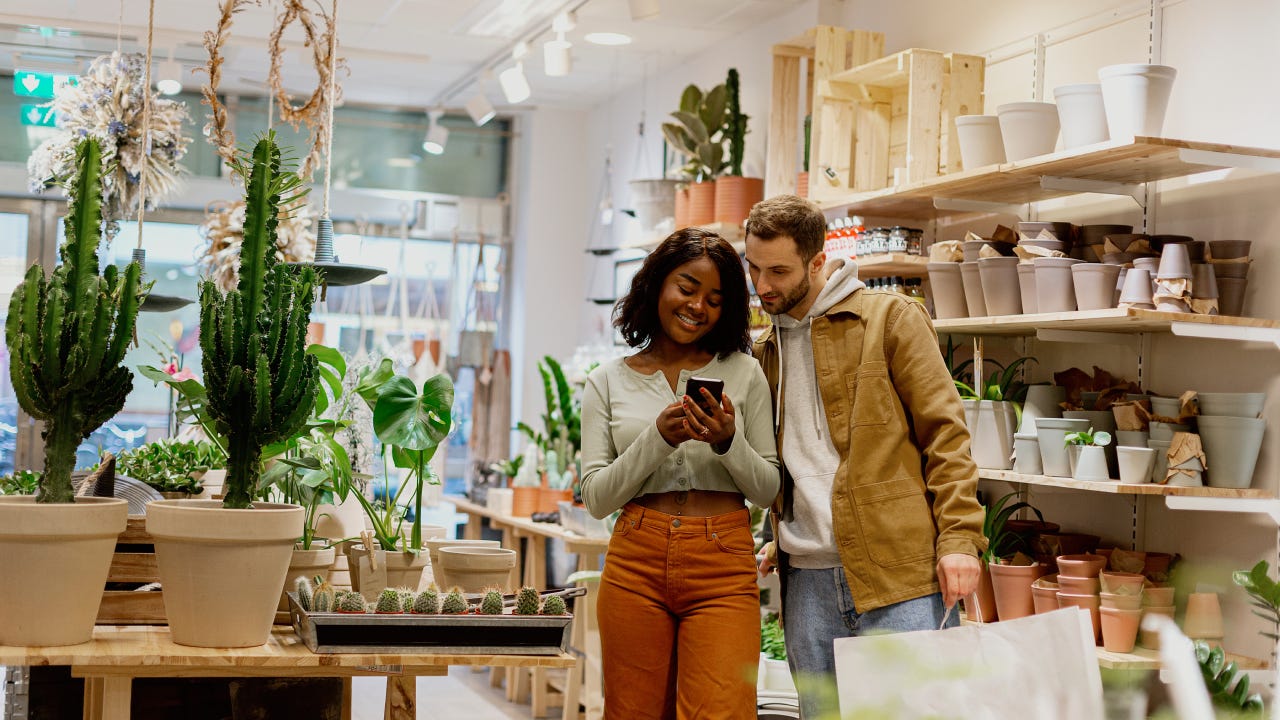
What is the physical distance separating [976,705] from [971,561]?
1414mm

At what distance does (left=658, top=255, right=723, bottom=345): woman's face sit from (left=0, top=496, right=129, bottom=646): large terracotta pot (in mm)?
970

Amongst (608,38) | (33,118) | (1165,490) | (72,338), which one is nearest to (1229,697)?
(72,338)

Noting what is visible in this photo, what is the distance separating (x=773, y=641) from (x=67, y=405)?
8.86 ft

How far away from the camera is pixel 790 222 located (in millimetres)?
2223

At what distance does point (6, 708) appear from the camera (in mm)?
2939

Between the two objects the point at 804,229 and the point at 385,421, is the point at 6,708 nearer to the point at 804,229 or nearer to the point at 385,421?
the point at 385,421

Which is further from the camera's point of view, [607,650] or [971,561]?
[607,650]

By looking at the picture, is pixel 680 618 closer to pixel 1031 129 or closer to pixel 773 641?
pixel 1031 129

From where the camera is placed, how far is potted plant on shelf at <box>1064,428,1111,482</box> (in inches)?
123

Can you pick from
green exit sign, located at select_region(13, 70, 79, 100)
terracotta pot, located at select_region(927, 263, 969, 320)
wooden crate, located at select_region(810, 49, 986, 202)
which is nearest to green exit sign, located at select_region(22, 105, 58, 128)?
green exit sign, located at select_region(13, 70, 79, 100)

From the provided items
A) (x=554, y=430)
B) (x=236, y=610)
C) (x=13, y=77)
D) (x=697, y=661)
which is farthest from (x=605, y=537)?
(x=13, y=77)

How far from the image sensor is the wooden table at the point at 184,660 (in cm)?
184

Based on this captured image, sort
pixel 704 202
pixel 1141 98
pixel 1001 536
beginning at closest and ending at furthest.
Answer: pixel 1141 98 < pixel 1001 536 < pixel 704 202

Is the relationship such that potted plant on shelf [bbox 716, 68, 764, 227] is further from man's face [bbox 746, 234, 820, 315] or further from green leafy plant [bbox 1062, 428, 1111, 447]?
man's face [bbox 746, 234, 820, 315]
